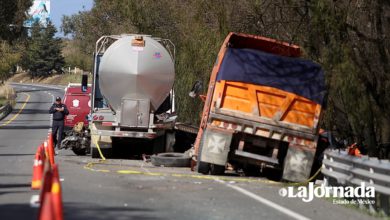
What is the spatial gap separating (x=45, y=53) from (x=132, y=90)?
371 ft

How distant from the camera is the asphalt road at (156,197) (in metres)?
9.93

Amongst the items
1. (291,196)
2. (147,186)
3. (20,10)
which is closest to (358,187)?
(291,196)

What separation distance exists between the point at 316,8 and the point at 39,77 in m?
128

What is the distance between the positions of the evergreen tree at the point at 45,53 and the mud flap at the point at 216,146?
108 metres

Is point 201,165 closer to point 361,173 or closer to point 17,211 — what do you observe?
point 361,173

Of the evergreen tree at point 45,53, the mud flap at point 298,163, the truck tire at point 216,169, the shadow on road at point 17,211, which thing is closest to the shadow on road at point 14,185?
the shadow on road at point 17,211

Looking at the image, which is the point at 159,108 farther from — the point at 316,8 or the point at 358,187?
the point at 358,187

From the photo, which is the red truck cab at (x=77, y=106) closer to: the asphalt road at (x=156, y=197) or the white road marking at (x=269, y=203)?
the asphalt road at (x=156, y=197)

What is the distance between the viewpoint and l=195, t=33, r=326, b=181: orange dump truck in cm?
1446

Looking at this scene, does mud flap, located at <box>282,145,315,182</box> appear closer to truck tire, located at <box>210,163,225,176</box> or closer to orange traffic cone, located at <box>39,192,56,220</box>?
truck tire, located at <box>210,163,225,176</box>

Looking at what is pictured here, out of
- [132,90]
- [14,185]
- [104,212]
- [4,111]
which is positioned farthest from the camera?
[4,111]

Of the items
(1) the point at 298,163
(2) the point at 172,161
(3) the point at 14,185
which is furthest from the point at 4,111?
(1) the point at 298,163

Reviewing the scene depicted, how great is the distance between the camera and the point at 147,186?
13.1 m

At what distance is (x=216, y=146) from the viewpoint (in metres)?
14.6
